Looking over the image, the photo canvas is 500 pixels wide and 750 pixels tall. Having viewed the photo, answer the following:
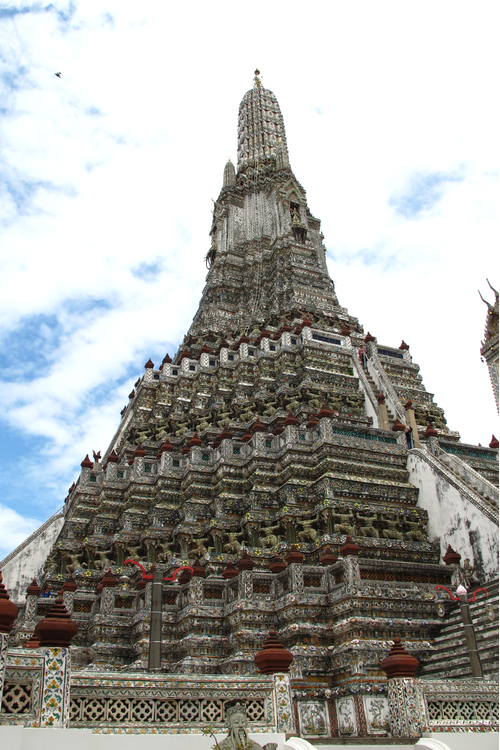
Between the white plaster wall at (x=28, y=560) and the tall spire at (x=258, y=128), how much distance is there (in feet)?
118

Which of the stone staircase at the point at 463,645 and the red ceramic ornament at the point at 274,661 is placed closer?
the red ceramic ornament at the point at 274,661

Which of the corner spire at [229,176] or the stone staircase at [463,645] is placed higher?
the corner spire at [229,176]

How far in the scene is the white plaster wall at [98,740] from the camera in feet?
20.8

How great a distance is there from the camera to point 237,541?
17.0 m

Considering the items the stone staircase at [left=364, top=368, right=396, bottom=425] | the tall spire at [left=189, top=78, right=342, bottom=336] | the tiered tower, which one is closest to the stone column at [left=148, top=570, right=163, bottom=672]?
the tiered tower

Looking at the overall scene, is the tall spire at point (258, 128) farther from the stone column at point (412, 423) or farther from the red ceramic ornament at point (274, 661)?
the red ceramic ornament at point (274, 661)

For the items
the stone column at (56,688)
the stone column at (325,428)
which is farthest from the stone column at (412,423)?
the stone column at (56,688)

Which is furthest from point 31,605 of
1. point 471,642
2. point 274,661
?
point 471,642

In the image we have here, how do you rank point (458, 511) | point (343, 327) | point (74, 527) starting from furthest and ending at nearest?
point (343, 327)
point (74, 527)
point (458, 511)

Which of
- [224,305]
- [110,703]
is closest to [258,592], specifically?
[110,703]

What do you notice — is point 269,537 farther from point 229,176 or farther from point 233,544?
point 229,176

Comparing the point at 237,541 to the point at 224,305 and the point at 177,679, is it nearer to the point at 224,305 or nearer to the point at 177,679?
the point at 177,679

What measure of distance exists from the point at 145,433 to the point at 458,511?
1398cm

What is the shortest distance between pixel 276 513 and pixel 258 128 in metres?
43.9
